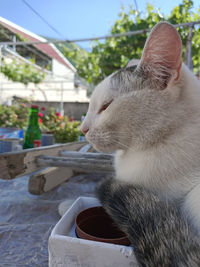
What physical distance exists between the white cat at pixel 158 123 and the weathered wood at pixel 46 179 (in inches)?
24.4

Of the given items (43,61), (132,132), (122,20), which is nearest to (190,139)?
(132,132)

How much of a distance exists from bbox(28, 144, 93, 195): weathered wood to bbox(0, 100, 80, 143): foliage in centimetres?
110

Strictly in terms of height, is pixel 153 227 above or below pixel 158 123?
below

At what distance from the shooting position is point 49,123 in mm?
2971

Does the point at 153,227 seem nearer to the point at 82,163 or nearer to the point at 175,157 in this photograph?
the point at 175,157

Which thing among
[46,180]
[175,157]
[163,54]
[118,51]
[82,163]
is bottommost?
[46,180]

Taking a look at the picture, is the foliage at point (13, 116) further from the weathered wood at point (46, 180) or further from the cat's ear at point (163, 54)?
→ the cat's ear at point (163, 54)

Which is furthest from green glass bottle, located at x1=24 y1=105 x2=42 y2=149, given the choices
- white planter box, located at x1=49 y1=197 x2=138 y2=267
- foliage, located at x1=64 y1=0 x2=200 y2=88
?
foliage, located at x1=64 y1=0 x2=200 y2=88

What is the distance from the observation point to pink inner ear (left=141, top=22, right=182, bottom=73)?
0.52 m

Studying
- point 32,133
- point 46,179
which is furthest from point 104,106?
point 32,133

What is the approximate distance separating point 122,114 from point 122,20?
280 inches

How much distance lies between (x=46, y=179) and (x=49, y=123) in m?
1.91

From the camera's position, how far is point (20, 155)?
952 mm

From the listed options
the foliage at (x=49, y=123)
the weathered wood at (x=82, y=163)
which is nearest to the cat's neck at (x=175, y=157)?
the weathered wood at (x=82, y=163)
